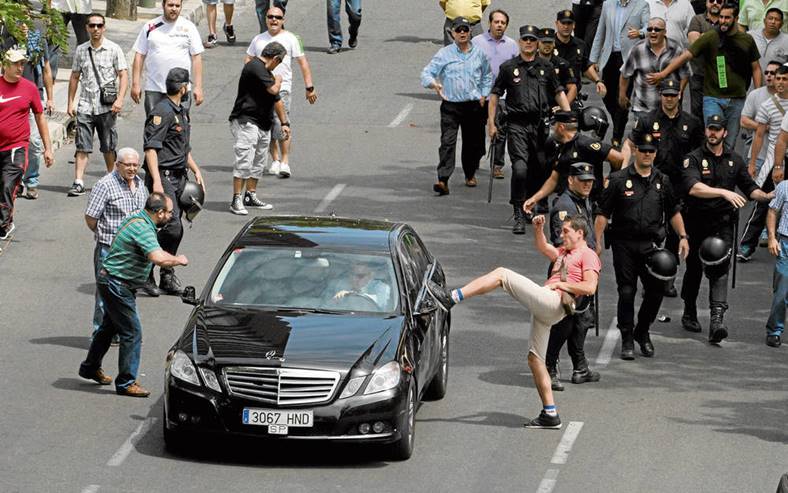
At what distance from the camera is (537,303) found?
1273 cm

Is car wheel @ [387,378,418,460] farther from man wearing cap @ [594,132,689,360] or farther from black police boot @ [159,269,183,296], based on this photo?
black police boot @ [159,269,183,296]

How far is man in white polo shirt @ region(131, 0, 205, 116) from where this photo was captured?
68.7 feet

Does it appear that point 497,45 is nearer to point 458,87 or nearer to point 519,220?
point 458,87

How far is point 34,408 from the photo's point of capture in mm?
13070

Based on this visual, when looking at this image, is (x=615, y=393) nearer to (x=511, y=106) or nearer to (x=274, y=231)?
(x=274, y=231)

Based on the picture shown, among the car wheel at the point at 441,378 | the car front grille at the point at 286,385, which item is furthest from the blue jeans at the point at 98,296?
the car wheel at the point at 441,378

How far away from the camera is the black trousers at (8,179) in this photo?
59.7ft

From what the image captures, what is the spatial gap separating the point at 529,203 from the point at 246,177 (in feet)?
16.3

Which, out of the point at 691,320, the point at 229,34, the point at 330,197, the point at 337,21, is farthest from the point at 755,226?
the point at 229,34

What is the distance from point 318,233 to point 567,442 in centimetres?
262

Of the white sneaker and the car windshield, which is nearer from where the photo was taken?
the car windshield

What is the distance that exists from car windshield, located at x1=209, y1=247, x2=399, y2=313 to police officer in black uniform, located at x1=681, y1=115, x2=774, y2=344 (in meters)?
4.15

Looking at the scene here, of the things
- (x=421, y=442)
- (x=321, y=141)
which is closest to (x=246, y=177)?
(x=321, y=141)

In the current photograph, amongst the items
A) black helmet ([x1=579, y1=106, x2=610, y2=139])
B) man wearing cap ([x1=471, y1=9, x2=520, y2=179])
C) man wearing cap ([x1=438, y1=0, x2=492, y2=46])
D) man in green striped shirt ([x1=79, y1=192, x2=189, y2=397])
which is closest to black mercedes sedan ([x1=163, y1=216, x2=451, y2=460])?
man in green striped shirt ([x1=79, y1=192, x2=189, y2=397])
